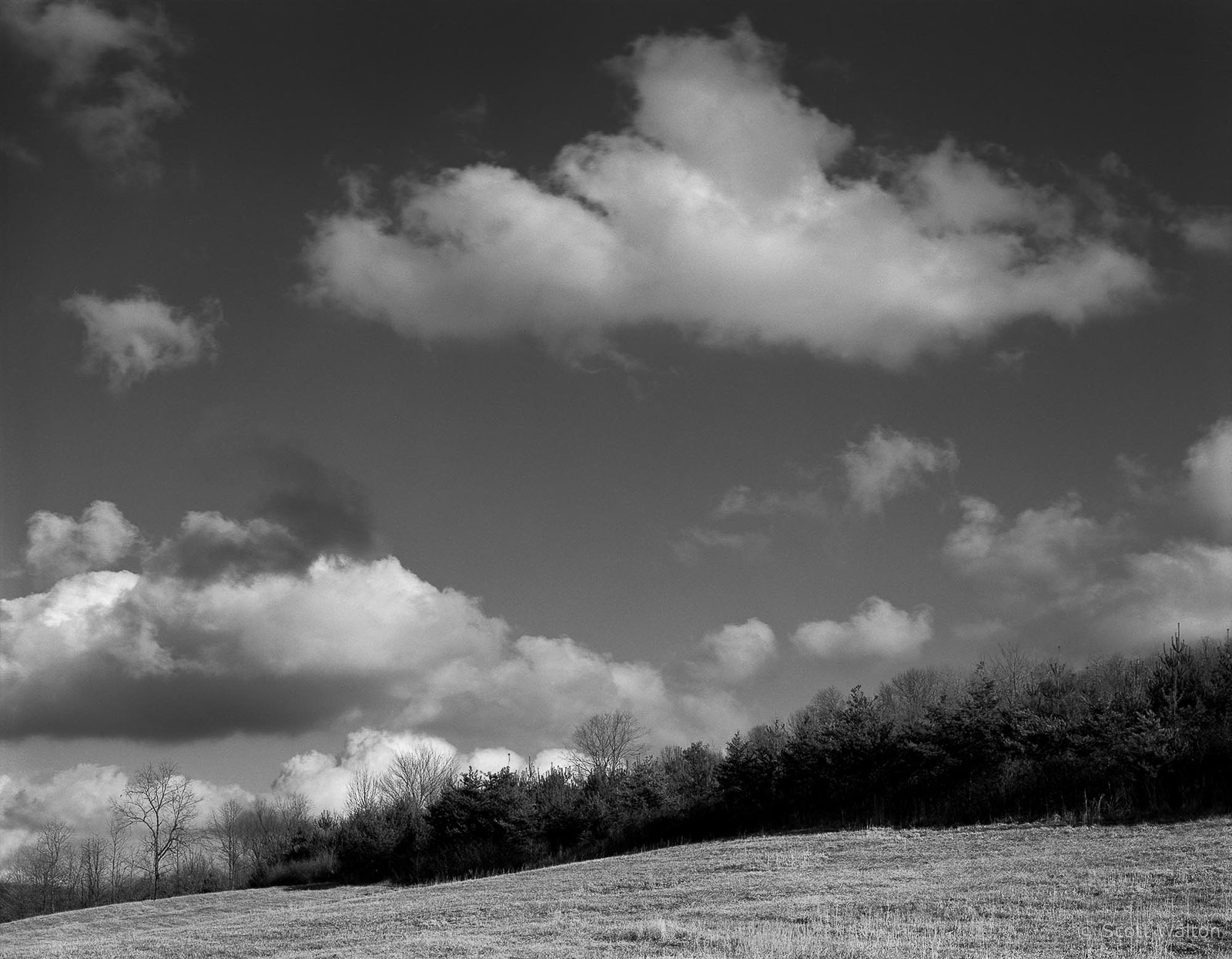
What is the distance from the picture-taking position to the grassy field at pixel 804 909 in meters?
19.5

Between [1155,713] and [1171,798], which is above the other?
[1155,713]

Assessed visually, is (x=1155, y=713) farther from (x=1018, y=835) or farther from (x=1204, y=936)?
(x=1204, y=936)

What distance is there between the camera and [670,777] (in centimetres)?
6372

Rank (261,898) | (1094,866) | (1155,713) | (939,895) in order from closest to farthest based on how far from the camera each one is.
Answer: (939,895) < (1094,866) < (1155,713) < (261,898)

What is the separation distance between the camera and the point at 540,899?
33.0 meters

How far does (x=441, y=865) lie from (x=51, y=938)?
24260 mm

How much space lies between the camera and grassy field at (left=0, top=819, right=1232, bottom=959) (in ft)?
63.9

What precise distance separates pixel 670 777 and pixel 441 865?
13.6 m

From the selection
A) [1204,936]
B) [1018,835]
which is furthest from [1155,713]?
[1204,936]

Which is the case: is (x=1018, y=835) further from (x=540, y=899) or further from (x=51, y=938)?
(x=51, y=938)

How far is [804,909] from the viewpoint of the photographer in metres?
24.7

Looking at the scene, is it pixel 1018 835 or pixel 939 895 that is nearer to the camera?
pixel 939 895

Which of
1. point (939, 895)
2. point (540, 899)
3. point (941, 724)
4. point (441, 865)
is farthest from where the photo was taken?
point (441, 865)

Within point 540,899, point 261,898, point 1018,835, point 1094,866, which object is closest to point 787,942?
point 1094,866
